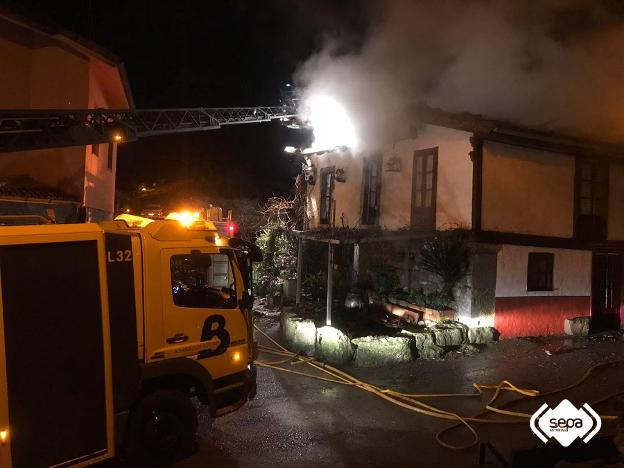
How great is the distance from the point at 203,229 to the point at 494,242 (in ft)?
27.7

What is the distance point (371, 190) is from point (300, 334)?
663 centimetres

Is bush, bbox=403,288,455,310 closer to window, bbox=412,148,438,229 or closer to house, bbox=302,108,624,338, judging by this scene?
house, bbox=302,108,624,338

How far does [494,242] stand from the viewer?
1166 centimetres

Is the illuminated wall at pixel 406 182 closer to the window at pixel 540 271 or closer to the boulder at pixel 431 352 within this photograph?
the window at pixel 540 271

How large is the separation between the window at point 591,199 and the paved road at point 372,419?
442 cm

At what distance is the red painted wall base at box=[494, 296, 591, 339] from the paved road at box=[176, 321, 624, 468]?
1.59 m

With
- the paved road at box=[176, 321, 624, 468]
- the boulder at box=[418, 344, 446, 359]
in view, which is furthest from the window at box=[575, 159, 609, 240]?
the boulder at box=[418, 344, 446, 359]

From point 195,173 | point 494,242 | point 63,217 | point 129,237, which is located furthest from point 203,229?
point 195,173

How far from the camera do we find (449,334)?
34.3 ft

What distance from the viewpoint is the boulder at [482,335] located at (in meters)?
11.0

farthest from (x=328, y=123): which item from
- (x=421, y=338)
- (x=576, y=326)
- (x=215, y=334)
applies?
(x=215, y=334)

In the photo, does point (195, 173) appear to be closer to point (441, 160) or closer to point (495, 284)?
point (441, 160)

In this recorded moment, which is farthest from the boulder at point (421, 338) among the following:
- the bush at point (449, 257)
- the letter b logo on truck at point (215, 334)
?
the letter b logo on truck at point (215, 334)

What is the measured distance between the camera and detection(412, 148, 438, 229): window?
42.0 ft
